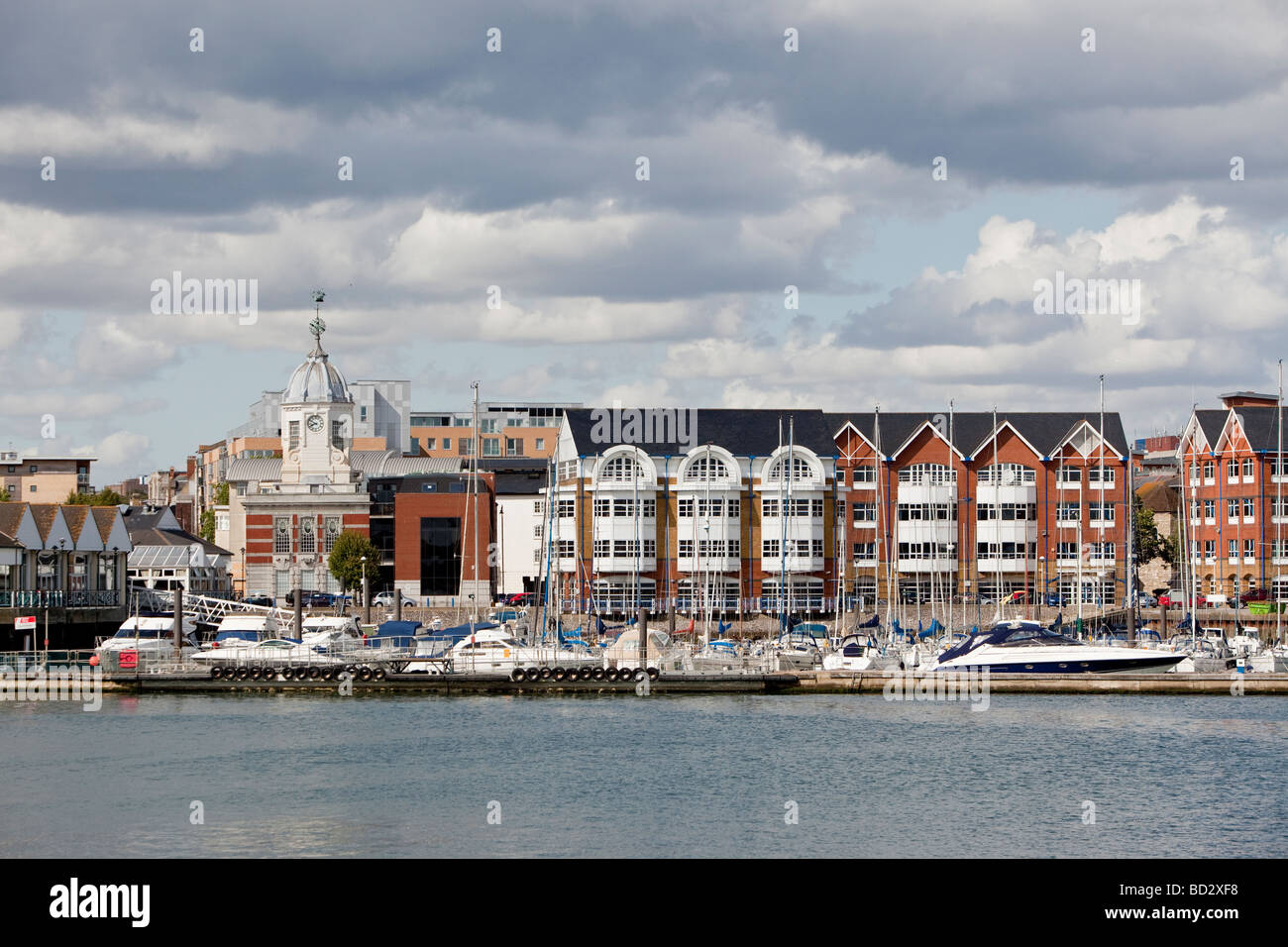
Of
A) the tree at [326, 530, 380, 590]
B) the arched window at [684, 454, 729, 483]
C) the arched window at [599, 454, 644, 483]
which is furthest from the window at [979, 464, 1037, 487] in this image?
the tree at [326, 530, 380, 590]

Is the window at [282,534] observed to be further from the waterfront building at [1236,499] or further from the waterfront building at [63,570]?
the waterfront building at [1236,499]

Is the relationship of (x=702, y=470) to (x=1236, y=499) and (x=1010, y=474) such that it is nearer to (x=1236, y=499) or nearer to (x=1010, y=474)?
(x=1010, y=474)

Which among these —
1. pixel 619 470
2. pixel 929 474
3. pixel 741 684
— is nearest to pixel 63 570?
pixel 619 470

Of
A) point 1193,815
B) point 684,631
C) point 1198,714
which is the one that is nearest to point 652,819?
point 1193,815

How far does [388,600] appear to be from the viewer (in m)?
130

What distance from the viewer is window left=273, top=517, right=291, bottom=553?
138 meters

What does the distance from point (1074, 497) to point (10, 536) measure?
68.6 m

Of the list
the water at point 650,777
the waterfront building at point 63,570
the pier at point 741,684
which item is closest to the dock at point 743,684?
the pier at point 741,684

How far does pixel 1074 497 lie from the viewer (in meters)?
117

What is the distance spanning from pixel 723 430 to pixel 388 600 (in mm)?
31670

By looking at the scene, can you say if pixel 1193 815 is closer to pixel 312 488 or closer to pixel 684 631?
pixel 684 631

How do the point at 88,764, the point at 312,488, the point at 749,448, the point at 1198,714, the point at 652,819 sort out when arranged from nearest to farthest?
the point at 652,819 → the point at 88,764 → the point at 1198,714 → the point at 749,448 → the point at 312,488


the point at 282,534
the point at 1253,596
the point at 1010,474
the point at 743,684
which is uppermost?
the point at 1010,474

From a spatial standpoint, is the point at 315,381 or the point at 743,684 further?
the point at 315,381
